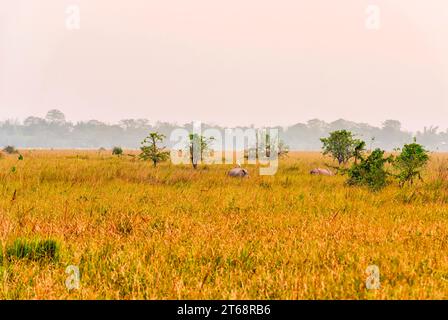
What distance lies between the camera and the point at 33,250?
402 cm

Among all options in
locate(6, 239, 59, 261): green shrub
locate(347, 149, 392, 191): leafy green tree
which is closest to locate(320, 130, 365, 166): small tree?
locate(347, 149, 392, 191): leafy green tree

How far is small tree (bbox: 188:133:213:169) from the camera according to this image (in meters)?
18.0

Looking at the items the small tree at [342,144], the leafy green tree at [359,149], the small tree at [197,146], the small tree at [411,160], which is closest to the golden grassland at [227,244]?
the small tree at [411,160]

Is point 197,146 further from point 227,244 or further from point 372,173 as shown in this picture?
point 227,244

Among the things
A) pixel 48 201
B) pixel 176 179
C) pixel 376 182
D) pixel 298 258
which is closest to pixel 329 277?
pixel 298 258

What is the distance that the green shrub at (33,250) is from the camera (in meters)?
3.96

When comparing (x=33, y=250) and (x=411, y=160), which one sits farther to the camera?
(x=411, y=160)

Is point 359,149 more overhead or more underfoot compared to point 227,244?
more overhead

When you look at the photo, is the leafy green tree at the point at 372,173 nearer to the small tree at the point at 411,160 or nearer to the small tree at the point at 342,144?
the small tree at the point at 411,160

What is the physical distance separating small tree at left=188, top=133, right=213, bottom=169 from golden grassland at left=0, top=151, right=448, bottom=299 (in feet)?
30.9

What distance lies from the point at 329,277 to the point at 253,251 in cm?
106

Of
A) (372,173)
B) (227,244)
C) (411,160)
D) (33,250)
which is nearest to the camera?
(33,250)

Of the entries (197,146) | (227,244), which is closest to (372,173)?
(227,244)

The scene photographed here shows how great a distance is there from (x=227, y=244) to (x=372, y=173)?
741 cm
